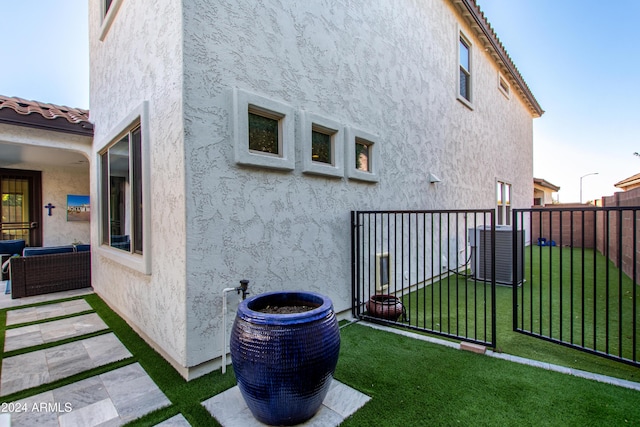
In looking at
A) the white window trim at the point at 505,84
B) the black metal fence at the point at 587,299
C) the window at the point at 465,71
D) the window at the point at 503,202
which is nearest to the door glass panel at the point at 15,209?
the black metal fence at the point at 587,299

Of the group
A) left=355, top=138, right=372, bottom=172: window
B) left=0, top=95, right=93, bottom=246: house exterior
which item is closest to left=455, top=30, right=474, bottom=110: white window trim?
left=355, top=138, right=372, bottom=172: window

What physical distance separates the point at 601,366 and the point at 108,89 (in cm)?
762

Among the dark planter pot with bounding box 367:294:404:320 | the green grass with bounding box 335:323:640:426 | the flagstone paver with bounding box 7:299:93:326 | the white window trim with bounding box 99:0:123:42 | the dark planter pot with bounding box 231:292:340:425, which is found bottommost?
the flagstone paver with bounding box 7:299:93:326

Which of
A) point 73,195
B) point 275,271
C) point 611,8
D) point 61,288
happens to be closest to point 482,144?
point 611,8

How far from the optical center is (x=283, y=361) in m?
1.98

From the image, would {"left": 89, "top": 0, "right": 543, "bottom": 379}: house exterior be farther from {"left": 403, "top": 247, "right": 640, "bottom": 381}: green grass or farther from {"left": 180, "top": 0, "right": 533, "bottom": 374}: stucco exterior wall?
{"left": 403, "top": 247, "right": 640, "bottom": 381}: green grass

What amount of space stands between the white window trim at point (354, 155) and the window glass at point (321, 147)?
0.31 metres

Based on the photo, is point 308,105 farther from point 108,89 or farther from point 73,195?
point 73,195

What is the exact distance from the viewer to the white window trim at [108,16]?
4.36 metres

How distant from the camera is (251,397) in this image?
6.89ft

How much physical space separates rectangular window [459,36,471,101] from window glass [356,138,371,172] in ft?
17.0

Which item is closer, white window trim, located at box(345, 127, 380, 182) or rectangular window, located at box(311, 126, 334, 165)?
rectangular window, located at box(311, 126, 334, 165)

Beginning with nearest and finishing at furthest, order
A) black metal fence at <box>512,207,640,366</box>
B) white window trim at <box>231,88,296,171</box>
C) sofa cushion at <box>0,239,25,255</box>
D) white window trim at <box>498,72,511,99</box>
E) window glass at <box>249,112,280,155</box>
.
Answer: black metal fence at <box>512,207,640,366</box>
white window trim at <box>231,88,296,171</box>
window glass at <box>249,112,280,155</box>
sofa cushion at <box>0,239,25,255</box>
white window trim at <box>498,72,511,99</box>

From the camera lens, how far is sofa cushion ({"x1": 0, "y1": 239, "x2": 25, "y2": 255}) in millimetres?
7531
